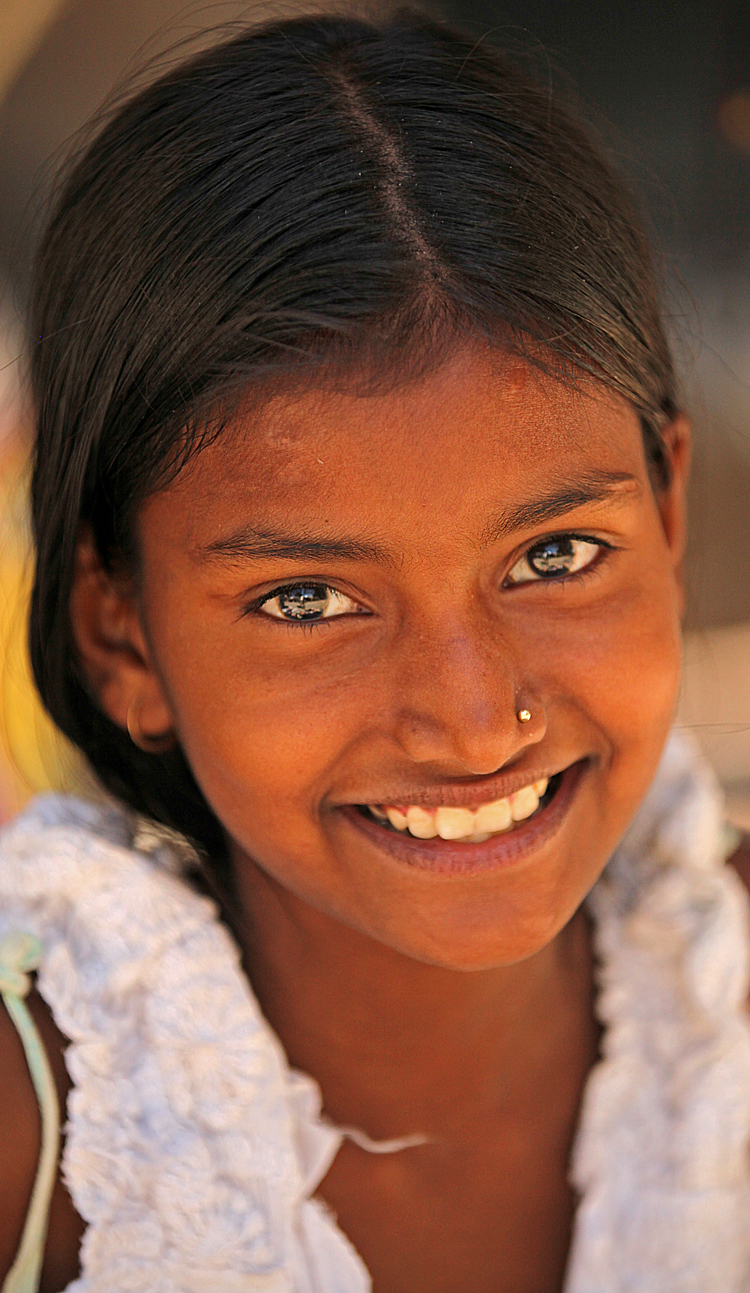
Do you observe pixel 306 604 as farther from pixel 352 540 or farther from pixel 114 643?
pixel 114 643

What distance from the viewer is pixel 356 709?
3.24 ft

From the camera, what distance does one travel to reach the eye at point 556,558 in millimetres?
1036

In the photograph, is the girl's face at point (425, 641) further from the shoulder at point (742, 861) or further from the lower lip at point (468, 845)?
the shoulder at point (742, 861)

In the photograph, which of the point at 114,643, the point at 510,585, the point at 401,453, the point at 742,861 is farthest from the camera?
the point at 742,861

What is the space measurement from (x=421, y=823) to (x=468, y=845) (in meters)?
0.05

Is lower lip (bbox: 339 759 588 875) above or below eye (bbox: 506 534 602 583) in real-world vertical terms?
below

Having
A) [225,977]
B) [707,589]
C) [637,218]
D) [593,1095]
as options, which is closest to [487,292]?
[637,218]

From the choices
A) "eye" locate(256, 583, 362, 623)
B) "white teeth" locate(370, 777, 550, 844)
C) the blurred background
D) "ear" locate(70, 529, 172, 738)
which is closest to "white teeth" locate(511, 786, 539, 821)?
"white teeth" locate(370, 777, 550, 844)

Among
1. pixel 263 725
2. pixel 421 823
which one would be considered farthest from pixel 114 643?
pixel 421 823

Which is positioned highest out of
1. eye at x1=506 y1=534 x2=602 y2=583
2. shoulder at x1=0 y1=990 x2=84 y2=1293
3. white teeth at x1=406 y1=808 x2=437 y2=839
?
eye at x1=506 y1=534 x2=602 y2=583

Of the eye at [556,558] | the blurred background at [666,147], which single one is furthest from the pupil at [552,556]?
the blurred background at [666,147]

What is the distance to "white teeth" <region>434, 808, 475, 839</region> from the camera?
3.45 ft

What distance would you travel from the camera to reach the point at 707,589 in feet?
10.1

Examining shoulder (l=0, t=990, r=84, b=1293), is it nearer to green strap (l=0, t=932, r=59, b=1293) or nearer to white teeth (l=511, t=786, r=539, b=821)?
green strap (l=0, t=932, r=59, b=1293)
